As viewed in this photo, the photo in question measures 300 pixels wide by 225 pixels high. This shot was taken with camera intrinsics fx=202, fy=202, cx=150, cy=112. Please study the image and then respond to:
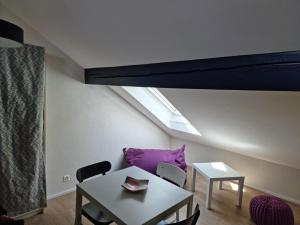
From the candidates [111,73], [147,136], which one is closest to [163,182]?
[111,73]

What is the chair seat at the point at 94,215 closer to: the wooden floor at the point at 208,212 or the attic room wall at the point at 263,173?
the wooden floor at the point at 208,212

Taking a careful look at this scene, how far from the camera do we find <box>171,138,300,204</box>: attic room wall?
2826 millimetres

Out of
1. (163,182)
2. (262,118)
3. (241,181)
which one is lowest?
(241,181)

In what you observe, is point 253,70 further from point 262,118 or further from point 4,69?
point 4,69

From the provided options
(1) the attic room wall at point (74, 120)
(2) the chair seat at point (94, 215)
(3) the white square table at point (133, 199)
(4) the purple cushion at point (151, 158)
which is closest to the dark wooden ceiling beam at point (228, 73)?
(3) the white square table at point (133, 199)

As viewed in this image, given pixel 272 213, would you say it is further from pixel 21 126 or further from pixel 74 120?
pixel 21 126

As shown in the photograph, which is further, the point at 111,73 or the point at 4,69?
the point at 111,73

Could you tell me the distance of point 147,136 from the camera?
3775mm

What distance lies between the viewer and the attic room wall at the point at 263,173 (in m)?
2.83

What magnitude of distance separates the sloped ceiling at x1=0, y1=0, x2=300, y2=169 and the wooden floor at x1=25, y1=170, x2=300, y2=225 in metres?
0.78

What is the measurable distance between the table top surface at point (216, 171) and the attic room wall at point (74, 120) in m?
1.27

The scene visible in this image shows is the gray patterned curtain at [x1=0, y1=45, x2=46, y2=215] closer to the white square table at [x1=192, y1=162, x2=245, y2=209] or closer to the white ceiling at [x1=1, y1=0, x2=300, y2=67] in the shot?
the white ceiling at [x1=1, y1=0, x2=300, y2=67]

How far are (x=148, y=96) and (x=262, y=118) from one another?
1768 millimetres

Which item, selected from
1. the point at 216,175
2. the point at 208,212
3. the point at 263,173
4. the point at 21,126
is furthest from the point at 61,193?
the point at 263,173
